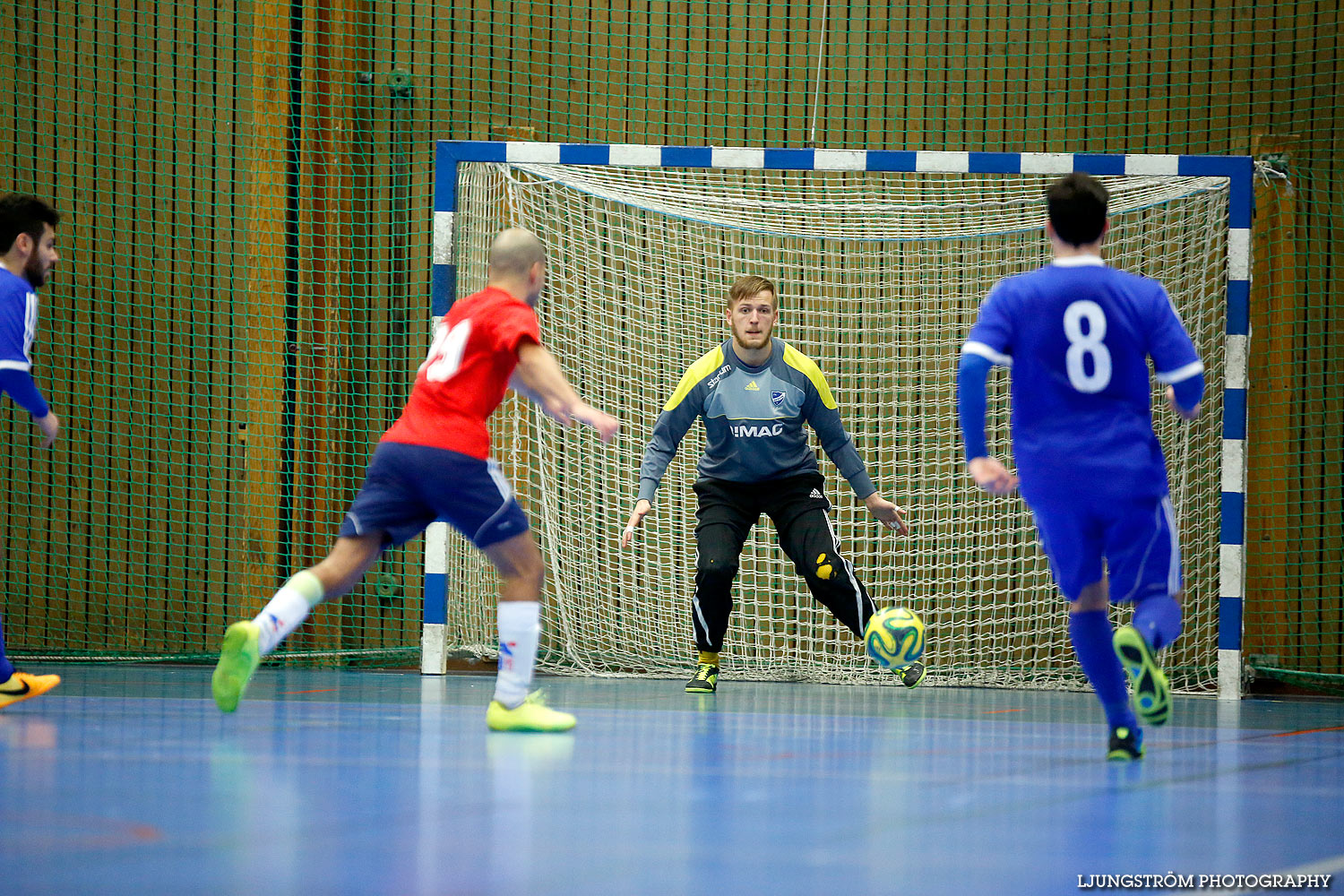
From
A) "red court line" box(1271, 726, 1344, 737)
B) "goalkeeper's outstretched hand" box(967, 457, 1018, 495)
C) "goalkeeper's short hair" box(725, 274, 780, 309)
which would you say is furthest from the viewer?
"goalkeeper's short hair" box(725, 274, 780, 309)

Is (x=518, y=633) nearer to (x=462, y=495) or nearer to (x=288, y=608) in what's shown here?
(x=462, y=495)

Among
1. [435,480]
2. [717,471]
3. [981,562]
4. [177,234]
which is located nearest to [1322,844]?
[435,480]

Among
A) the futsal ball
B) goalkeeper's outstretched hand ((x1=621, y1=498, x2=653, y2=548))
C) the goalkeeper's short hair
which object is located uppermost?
the goalkeeper's short hair

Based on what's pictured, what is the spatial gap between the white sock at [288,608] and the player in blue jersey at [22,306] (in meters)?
1.10

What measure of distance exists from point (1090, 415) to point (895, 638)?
2091 mm

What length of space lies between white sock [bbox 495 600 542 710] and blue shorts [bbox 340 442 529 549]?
0.79 ft

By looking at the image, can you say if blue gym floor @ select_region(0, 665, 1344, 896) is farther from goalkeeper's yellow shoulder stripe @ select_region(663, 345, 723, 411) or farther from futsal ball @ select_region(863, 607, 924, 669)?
goalkeeper's yellow shoulder stripe @ select_region(663, 345, 723, 411)

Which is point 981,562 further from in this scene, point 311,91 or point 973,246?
point 311,91

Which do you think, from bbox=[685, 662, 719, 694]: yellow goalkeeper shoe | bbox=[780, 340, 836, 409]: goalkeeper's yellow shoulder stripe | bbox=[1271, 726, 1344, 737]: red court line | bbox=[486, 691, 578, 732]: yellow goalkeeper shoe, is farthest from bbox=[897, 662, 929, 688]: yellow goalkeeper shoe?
bbox=[486, 691, 578, 732]: yellow goalkeeper shoe

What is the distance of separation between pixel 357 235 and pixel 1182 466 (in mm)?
5095

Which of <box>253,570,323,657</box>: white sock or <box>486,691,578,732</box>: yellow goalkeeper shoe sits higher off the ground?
<box>253,570,323,657</box>: white sock

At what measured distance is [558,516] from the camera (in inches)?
310

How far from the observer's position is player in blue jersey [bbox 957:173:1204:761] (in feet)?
12.1

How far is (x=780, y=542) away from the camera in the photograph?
633cm
